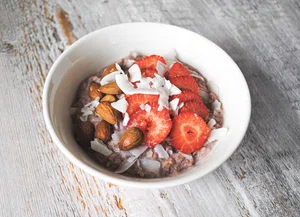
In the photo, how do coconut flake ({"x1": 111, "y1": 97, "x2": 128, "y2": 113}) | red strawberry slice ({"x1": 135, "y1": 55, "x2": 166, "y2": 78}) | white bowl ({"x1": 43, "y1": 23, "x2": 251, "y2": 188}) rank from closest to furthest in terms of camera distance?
white bowl ({"x1": 43, "y1": 23, "x2": 251, "y2": 188}) → coconut flake ({"x1": 111, "y1": 97, "x2": 128, "y2": 113}) → red strawberry slice ({"x1": 135, "y1": 55, "x2": 166, "y2": 78})

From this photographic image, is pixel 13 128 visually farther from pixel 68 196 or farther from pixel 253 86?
pixel 253 86

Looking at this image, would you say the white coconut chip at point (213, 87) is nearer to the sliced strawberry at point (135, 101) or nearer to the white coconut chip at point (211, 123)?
the white coconut chip at point (211, 123)

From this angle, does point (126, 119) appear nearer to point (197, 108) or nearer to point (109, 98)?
point (109, 98)

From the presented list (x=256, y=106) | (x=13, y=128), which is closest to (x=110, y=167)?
(x=13, y=128)

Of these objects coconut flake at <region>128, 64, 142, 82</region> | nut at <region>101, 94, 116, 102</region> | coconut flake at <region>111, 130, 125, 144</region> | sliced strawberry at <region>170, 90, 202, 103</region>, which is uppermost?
coconut flake at <region>128, 64, 142, 82</region>

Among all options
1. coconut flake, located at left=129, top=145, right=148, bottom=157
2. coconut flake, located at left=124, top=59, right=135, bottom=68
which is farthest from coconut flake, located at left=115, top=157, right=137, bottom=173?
coconut flake, located at left=124, top=59, right=135, bottom=68

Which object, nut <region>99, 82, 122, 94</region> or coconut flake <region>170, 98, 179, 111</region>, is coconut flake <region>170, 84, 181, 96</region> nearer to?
coconut flake <region>170, 98, 179, 111</region>

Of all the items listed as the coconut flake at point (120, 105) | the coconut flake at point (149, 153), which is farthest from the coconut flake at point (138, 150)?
the coconut flake at point (120, 105)

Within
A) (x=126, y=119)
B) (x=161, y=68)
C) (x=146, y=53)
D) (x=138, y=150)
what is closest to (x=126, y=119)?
(x=126, y=119)
